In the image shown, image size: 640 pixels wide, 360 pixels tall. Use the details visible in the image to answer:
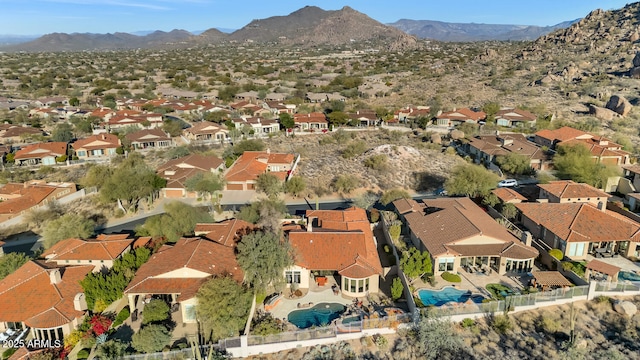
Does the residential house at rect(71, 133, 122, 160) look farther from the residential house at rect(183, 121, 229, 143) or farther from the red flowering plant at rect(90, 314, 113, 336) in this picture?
the red flowering plant at rect(90, 314, 113, 336)

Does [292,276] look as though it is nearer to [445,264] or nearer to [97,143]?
[445,264]

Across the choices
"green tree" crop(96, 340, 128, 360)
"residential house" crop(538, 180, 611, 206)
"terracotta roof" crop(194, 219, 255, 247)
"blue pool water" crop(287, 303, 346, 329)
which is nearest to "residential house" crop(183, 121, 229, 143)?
"terracotta roof" crop(194, 219, 255, 247)

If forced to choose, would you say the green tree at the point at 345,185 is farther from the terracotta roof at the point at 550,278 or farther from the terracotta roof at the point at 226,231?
the terracotta roof at the point at 550,278

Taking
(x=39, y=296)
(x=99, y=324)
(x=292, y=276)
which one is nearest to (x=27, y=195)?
(x=39, y=296)

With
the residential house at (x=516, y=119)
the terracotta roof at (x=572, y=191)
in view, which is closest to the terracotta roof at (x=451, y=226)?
the terracotta roof at (x=572, y=191)

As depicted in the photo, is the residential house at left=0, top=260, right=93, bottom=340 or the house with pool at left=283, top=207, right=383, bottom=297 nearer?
the residential house at left=0, top=260, right=93, bottom=340

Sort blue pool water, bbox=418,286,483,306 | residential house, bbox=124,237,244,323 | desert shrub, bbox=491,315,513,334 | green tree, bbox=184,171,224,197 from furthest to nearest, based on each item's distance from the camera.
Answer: green tree, bbox=184,171,224,197 → blue pool water, bbox=418,286,483,306 → residential house, bbox=124,237,244,323 → desert shrub, bbox=491,315,513,334
